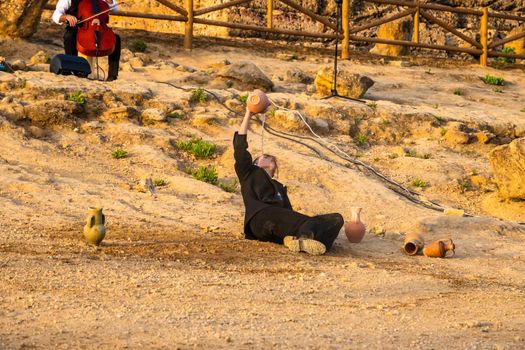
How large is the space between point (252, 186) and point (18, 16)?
24.5 ft

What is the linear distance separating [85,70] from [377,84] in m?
5.10

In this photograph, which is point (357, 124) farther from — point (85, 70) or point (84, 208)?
point (84, 208)

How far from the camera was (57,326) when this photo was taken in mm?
5305

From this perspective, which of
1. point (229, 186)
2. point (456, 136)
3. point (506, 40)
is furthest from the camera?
point (506, 40)

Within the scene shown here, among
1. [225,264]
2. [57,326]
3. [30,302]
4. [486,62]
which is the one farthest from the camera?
[486,62]

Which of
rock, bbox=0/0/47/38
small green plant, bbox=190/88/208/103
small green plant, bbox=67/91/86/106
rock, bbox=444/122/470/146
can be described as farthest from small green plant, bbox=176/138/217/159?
rock, bbox=0/0/47/38

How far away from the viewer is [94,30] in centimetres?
1200

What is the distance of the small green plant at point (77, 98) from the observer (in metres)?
11.1

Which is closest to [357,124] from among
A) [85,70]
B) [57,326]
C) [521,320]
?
[85,70]

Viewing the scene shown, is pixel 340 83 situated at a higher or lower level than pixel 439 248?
higher

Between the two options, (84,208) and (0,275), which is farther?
(84,208)

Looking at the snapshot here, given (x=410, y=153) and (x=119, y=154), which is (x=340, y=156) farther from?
(x=119, y=154)

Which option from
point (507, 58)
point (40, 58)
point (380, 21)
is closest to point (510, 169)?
point (40, 58)

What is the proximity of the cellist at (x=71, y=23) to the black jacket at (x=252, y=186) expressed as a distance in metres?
4.53
